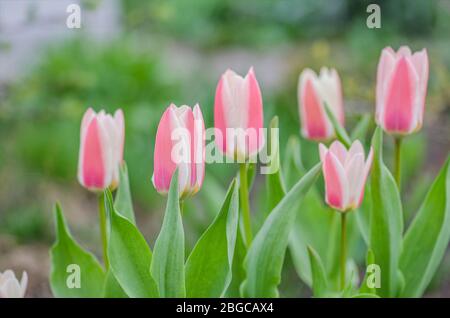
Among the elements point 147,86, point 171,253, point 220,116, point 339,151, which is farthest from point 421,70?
point 147,86

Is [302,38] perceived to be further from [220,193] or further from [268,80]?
[220,193]

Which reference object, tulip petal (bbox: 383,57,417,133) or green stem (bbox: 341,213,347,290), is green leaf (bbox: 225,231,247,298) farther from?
tulip petal (bbox: 383,57,417,133)

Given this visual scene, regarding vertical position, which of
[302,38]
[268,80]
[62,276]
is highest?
[302,38]

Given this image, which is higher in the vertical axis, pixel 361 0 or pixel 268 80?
pixel 361 0

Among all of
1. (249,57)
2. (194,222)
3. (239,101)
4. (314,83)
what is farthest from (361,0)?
(239,101)

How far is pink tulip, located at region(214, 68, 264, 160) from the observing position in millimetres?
879

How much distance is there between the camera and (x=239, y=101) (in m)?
0.88

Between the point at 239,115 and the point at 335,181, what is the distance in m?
0.13

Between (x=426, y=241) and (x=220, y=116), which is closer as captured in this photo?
(x=220, y=116)

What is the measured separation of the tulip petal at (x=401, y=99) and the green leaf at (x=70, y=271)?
1.30 ft

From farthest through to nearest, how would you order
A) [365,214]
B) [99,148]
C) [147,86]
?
[147,86]
[365,214]
[99,148]

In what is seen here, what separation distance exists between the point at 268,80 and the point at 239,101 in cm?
260

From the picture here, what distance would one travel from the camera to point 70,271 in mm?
1032

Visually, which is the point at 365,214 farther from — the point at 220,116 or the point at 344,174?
the point at 220,116
